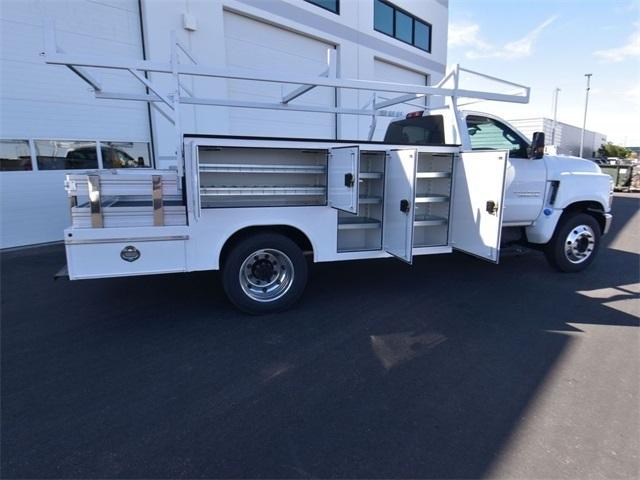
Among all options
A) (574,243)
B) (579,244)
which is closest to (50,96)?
(574,243)

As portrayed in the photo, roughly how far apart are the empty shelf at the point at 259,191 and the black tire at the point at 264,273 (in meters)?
0.46

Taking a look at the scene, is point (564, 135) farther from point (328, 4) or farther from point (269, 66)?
point (269, 66)

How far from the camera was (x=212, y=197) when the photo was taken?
13.9 ft

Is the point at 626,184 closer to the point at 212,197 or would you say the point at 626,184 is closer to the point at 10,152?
the point at 212,197

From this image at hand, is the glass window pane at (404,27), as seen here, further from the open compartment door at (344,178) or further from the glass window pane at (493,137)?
the open compartment door at (344,178)

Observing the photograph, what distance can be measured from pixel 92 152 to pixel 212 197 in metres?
5.66

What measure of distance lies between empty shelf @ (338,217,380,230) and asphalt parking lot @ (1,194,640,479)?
2.92 ft

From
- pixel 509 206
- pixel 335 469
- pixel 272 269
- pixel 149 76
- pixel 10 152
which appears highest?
pixel 149 76

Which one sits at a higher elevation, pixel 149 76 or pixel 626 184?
pixel 149 76

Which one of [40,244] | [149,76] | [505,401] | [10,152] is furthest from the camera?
[149,76]

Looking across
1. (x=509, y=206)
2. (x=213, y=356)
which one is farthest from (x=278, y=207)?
(x=509, y=206)

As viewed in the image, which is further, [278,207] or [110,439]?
[278,207]

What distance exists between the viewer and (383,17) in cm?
1432

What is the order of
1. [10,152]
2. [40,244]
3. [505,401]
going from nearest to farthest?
1. [505,401]
2. [10,152]
3. [40,244]
